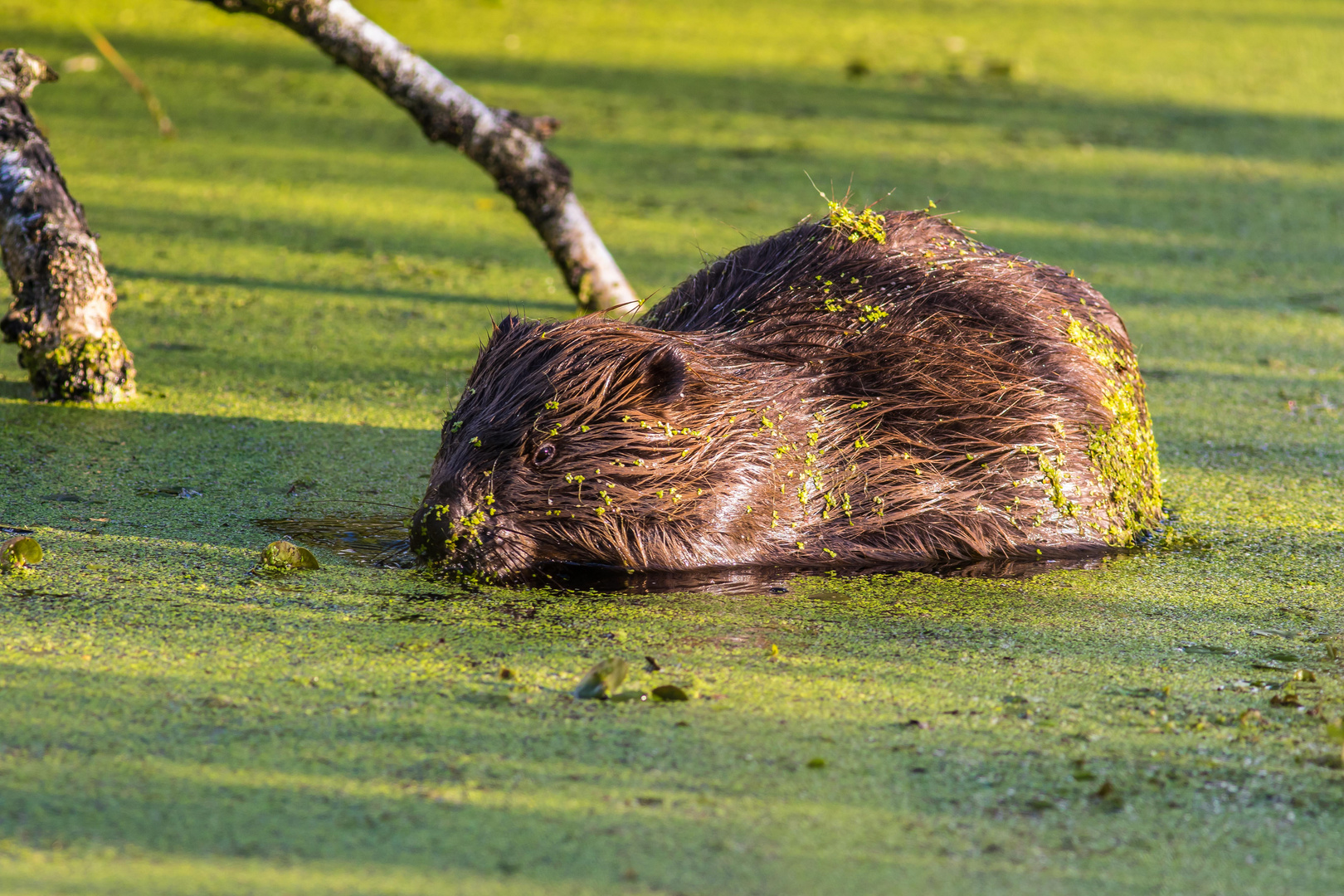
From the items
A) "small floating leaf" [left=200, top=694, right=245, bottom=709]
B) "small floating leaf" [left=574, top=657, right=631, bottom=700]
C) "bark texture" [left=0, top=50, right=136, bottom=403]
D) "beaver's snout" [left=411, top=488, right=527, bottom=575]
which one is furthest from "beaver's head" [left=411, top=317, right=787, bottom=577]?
"bark texture" [left=0, top=50, right=136, bottom=403]

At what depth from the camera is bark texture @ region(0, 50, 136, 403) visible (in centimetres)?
416

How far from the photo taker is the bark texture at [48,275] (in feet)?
13.6

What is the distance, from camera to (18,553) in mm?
3156

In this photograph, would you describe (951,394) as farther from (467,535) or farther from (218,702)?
(218,702)

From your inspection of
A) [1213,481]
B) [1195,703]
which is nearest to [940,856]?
[1195,703]

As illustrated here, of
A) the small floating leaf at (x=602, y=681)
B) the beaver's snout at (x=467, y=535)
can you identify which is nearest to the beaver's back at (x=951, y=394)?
the beaver's snout at (x=467, y=535)

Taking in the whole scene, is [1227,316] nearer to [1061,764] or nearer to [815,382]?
[815,382]

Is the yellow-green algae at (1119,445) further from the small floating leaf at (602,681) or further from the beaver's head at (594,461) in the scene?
the small floating leaf at (602,681)

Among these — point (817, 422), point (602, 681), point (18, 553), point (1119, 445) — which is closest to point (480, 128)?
point (817, 422)

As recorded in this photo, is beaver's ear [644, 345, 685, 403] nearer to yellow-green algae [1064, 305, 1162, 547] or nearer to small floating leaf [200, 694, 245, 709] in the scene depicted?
yellow-green algae [1064, 305, 1162, 547]

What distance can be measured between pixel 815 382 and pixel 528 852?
1.58 metres

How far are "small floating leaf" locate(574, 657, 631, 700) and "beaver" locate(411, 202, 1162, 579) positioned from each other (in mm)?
541

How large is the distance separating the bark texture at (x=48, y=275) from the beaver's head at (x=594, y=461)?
5.18 ft

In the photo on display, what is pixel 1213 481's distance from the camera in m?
4.19
